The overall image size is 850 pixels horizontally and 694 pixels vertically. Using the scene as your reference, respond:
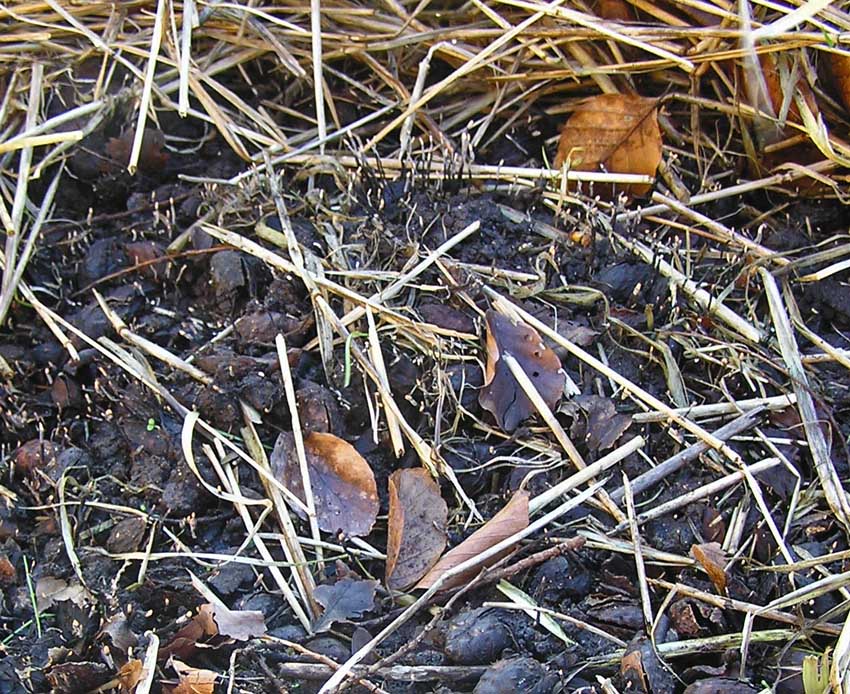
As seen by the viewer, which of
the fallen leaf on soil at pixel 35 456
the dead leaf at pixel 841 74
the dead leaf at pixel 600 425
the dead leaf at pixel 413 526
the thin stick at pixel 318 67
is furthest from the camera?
the thin stick at pixel 318 67

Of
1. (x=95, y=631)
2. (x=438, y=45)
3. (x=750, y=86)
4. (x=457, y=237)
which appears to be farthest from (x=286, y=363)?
(x=750, y=86)

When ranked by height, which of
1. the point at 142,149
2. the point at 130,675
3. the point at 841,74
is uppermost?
the point at 841,74

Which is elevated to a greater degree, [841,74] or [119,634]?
[841,74]

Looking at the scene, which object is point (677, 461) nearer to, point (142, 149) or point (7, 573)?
point (7, 573)

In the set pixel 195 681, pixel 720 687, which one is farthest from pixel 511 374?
pixel 195 681

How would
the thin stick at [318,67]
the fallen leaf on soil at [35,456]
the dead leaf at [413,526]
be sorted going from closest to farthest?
the dead leaf at [413,526] < the fallen leaf on soil at [35,456] < the thin stick at [318,67]

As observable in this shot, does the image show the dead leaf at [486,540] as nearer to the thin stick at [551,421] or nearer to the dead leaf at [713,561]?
the thin stick at [551,421]

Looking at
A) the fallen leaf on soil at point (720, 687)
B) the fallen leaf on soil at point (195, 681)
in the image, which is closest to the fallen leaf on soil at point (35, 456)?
the fallen leaf on soil at point (195, 681)

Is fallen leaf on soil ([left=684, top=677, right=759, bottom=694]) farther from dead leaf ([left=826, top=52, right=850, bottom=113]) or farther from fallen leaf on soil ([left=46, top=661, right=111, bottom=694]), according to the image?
dead leaf ([left=826, top=52, right=850, bottom=113])

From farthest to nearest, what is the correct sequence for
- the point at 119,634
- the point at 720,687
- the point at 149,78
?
the point at 149,78, the point at 119,634, the point at 720,687
